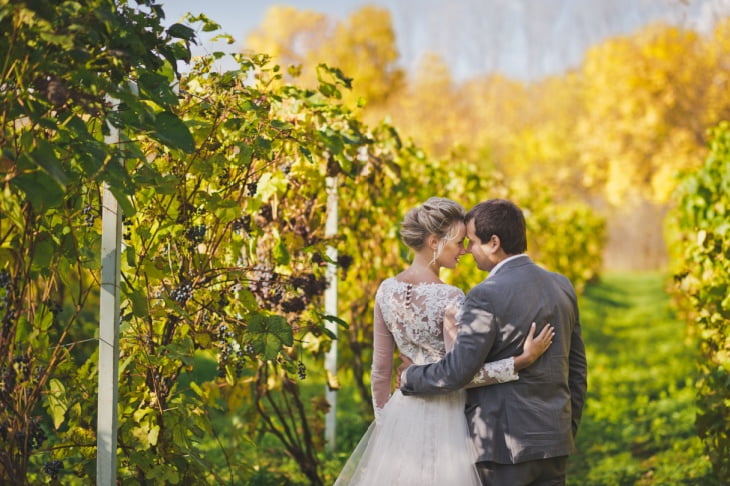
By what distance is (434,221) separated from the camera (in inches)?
138

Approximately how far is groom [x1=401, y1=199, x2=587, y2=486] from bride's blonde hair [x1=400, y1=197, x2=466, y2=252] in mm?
308

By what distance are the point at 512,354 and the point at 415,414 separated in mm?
559

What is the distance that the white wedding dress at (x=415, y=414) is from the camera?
3.29 meters

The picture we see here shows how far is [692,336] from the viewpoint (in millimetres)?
11094

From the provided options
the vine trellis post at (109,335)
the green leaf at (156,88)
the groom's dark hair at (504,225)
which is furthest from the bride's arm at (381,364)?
the green leaf at (156,88)

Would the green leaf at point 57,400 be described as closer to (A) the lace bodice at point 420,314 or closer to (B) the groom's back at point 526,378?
(A) the lace bodice at point 420,314

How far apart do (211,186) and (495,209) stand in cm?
128

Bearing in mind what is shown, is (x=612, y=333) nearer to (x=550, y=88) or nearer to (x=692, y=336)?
(x=692, y=336)

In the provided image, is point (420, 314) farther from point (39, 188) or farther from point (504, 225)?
point (39, 188)

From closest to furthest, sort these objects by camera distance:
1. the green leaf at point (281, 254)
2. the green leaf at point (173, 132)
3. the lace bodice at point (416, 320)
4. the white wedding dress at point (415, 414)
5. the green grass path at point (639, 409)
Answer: the green leaf at point (173, 132)
the white wedding dress at point (415, 414)
the lace bodice at point (416, 320)
the green leaf at point (281, 254)
the green grass path at point (639, 409)

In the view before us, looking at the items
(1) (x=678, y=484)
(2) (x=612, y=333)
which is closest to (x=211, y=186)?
(1) (x=678, y=484)

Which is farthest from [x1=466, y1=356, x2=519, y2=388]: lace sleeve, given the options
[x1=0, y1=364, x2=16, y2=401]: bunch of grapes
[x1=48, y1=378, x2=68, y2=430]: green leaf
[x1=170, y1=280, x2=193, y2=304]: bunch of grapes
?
[x1=0, y1=364, x2=16, y2=401]: bunch of grapes

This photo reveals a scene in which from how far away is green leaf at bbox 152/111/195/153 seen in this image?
8.73ft

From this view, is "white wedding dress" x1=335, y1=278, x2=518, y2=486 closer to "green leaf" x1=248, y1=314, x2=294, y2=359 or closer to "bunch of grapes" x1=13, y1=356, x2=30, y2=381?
"green leaf" x1=248, y1=314, x2=294, y2=359
